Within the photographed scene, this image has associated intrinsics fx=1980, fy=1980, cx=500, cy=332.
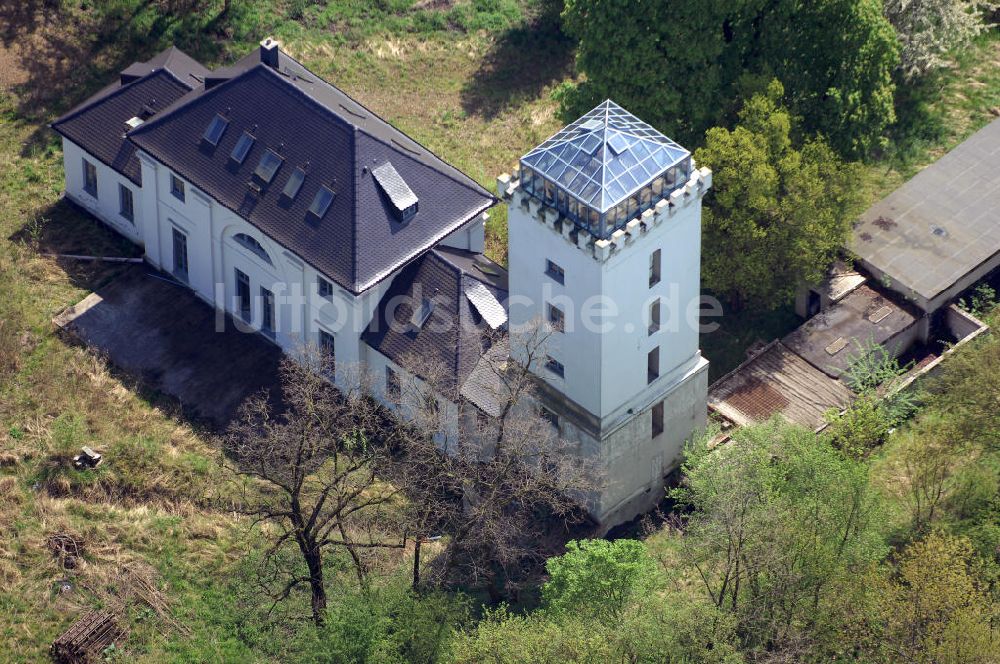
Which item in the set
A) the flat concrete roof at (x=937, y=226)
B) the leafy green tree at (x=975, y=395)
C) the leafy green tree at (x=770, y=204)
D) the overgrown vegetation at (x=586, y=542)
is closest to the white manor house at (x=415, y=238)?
the overgrown vegetation at (x=586, y=542)

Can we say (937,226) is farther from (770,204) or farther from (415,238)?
(415,238)

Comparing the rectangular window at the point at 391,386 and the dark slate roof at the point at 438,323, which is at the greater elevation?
the dark slate roof at the point at 438,323

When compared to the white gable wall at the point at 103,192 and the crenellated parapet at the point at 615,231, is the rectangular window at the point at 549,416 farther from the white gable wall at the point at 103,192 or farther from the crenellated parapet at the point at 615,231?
the white gable wall at the point at 103,192

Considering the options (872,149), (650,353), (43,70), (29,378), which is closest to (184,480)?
(29,378)

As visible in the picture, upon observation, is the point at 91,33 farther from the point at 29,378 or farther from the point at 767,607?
the point at 767,607

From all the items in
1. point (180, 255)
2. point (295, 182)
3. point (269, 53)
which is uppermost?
point (269, 53)

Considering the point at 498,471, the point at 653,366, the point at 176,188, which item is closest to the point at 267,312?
the point at 176,188
